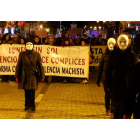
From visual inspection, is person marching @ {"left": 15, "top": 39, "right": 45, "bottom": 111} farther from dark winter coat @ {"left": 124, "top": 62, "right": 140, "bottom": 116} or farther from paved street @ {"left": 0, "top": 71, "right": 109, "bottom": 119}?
dark winter coat @ {"left": 124, "top": 62, "right": 140, "bottom": 116}

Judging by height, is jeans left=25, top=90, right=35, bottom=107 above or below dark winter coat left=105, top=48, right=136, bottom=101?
below

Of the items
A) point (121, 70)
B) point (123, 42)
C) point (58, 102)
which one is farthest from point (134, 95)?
point (58, 102)

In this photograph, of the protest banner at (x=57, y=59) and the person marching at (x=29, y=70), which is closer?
the person marching at (x=29, y=70)

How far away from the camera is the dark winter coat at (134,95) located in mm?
4035

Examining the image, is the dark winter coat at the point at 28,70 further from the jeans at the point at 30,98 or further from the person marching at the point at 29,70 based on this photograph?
the jeans at the point at 30,98

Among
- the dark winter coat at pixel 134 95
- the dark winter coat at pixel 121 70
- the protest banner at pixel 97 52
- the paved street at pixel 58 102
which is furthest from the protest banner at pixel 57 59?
the dark winter coat at pixel 134 95

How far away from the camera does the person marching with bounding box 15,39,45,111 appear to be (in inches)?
307

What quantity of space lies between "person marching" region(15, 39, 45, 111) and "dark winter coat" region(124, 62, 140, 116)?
401 cm

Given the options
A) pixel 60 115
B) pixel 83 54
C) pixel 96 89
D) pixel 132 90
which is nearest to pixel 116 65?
pixel 132 90

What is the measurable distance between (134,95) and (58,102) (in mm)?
5251

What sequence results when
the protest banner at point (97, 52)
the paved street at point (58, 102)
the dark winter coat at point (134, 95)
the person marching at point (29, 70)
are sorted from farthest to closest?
the protest banner at point (97, 52), the person marching at point (29, 70), the paved street at point (58, 102), the dark winter coat at point (134, 95)

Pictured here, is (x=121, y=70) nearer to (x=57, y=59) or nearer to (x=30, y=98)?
(x=30, y=98)

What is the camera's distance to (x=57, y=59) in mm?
12656

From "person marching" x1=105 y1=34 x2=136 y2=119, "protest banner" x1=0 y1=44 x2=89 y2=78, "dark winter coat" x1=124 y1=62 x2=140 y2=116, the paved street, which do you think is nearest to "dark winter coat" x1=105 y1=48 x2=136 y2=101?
"person marching" x1=105 y1=34 x2=136 y2=119
